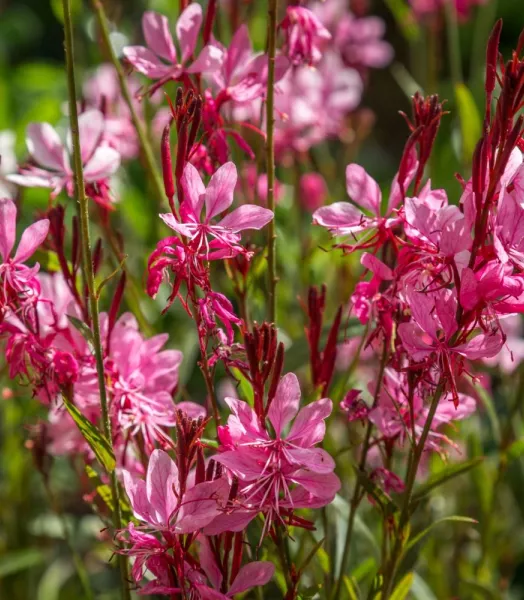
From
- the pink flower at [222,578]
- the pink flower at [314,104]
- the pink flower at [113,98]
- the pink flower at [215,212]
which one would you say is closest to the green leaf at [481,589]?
the pink flower at [222,578]

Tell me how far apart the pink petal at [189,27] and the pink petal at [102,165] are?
0.09 metres

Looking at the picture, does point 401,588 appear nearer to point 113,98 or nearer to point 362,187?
point 362,187

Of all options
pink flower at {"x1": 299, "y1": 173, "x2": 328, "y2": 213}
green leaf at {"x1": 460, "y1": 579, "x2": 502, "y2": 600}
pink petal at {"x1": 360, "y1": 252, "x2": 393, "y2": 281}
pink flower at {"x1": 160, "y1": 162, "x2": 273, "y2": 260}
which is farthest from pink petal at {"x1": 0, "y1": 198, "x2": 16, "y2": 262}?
pink flower at {"x1": 299, "y1": 173, "x2": 328, "y2": 213}

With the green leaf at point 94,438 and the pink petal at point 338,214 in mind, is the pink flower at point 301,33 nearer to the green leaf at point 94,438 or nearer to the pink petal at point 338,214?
the pink petal at point 338,214

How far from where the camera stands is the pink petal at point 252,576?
0.51m

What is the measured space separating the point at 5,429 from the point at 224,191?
811 millimetres

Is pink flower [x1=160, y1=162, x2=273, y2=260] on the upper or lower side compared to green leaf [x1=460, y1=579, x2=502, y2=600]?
upper

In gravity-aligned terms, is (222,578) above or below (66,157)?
below

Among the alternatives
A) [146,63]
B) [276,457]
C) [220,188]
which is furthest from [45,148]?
[276,457]

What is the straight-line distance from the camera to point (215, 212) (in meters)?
0.52

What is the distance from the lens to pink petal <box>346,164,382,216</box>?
574 millimetres

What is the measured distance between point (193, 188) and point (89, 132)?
217 mm

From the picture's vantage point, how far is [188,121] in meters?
0.48

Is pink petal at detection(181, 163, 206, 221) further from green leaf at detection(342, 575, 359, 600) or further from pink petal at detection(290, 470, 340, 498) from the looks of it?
green leaf at detection(342, 575, 359, 600)
